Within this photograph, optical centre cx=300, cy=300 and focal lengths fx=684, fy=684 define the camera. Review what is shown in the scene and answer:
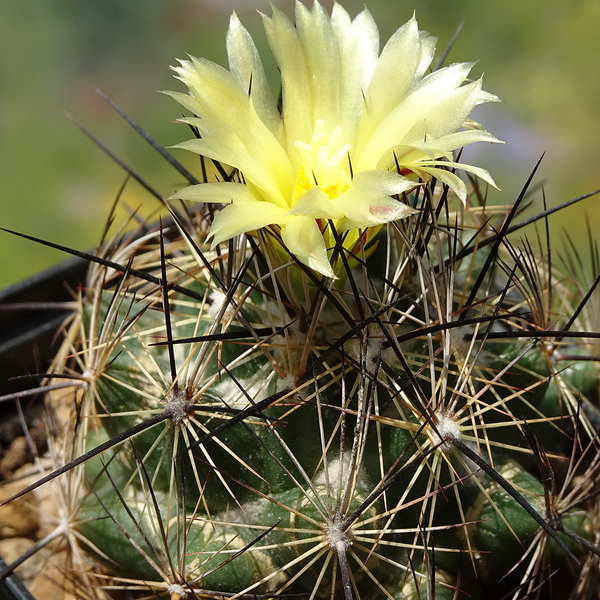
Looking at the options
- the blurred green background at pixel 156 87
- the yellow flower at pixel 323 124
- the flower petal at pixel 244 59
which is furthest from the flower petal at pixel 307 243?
the blurred green background at pixel 156 87

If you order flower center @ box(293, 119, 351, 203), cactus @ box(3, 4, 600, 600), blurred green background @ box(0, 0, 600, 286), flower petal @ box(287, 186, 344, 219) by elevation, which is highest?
blurred green background @ box(0, 0, 600, 286)

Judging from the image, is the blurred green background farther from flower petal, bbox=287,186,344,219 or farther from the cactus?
flower petal, bbox=287,186,344,219

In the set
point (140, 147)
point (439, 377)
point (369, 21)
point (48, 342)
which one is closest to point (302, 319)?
point (439, 377)

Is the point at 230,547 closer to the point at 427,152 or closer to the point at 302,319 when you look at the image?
the point at 302,319

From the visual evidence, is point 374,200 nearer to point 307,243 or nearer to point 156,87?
point 307,243

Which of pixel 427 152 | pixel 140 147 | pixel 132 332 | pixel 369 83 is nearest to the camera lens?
pixel 427 152

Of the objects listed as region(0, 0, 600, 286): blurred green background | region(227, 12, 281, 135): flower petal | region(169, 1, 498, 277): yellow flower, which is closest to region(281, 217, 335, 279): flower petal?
region(169, 1, 498, 277): yellow flower

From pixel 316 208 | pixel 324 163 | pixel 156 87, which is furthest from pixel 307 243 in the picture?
pixel 156 87
